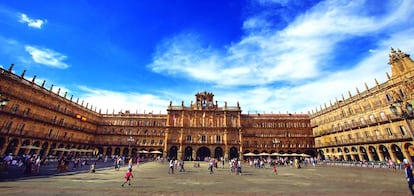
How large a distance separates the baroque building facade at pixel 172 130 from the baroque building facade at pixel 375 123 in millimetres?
9769

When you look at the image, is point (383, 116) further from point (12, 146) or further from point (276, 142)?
point (12, 146)

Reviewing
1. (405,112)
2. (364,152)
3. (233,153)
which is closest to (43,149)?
(233,153)

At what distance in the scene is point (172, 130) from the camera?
1999 inches

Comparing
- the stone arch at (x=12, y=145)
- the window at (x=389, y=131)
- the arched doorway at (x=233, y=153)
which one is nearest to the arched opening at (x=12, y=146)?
the stone arch at (x=12, y=145)

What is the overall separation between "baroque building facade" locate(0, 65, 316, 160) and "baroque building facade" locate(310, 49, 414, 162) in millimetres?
9769

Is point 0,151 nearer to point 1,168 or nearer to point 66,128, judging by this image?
point 66,128

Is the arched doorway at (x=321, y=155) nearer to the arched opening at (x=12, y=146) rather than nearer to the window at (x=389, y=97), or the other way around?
the window at (x=389, y=97)

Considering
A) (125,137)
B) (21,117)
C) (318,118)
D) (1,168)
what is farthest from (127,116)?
(318,118)

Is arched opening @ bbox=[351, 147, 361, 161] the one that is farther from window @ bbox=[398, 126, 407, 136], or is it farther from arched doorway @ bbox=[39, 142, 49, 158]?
arched doorway @ bbox=[39, 142, 49, 158]

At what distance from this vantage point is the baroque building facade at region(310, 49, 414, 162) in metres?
32.3

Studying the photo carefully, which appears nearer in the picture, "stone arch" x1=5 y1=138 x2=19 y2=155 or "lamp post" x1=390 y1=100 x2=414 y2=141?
"lamp post" x1=390 y1=100 x2=414 y2=141

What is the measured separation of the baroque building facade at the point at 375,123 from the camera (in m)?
32.3

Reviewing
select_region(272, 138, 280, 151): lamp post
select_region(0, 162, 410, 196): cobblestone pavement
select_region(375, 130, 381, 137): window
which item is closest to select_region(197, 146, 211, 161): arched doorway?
select_region(272, 138, 280, 151): lamp post

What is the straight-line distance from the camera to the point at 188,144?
162 ft
